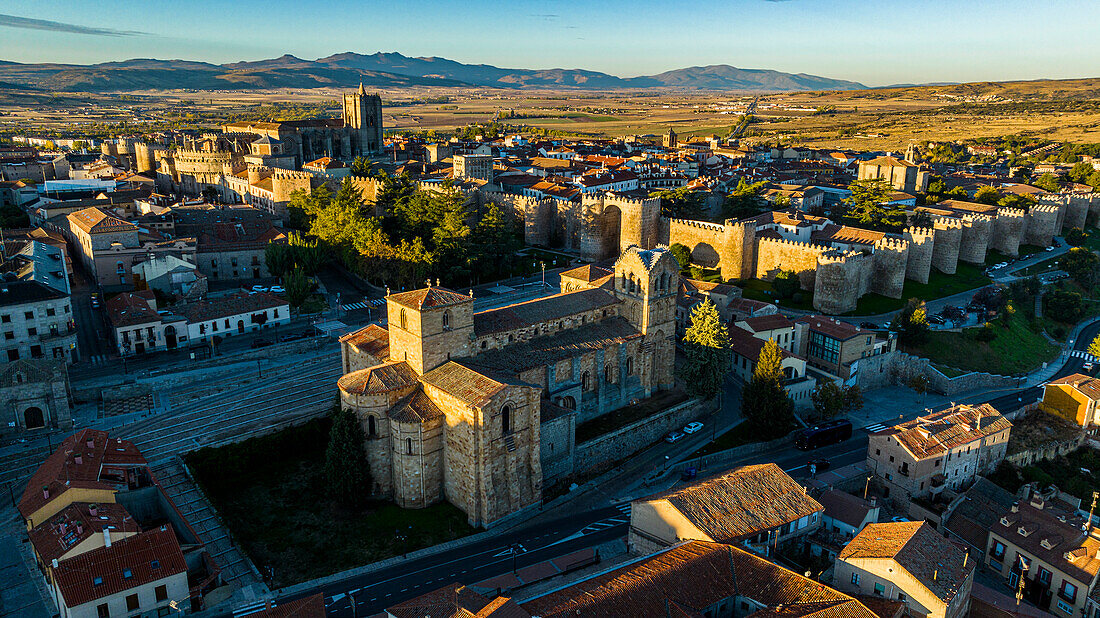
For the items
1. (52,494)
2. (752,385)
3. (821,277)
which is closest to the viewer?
(52,494)

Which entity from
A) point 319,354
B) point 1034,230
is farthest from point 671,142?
point 319,354

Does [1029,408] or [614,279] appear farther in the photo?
[1029,408]

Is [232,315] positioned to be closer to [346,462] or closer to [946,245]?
→ [346,462]

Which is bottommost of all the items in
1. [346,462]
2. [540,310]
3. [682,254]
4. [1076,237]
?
[346,462]

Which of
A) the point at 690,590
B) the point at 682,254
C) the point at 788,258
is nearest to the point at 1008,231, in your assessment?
the point at 788,258

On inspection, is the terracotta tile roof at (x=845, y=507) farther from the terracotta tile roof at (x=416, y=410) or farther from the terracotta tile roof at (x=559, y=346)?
the terracotta tile roof at (x=416, y=410)

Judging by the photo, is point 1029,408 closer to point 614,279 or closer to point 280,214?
point 614,279

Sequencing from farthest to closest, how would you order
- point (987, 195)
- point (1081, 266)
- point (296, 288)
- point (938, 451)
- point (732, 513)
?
point (987, 195) < point (1081, 266) < point (296, 288) < point (938, 451) < point (732, 513)

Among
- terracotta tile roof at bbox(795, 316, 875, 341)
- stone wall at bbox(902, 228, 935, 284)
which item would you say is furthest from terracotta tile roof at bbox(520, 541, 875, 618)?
stone wall at bbox(902, 228, 935, 284)
